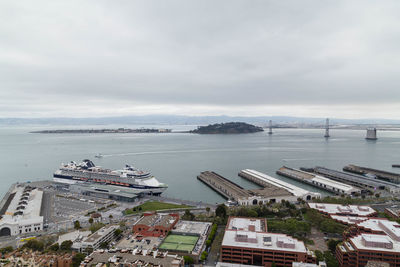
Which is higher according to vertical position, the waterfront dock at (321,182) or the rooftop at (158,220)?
the rooftop at (158,220)

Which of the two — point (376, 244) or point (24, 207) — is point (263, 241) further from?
point (24, 207)

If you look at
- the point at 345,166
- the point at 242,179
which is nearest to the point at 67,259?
the point at 242,179

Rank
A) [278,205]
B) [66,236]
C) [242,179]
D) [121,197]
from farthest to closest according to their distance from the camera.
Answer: [242,179] < [121,197] < [278,205] < [66,236]

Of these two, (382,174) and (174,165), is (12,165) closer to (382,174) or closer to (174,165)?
(174,165)

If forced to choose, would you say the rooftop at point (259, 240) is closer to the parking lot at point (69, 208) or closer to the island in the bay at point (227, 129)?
the parking lot at point (69, 208)

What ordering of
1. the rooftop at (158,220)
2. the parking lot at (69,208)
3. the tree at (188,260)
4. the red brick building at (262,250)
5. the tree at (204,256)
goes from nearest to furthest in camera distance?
the red brick building at (262,250)
the tree at (188,260)
the tree at (204,256)
the rooftop at (158,220)
the parking lot at (69,208)

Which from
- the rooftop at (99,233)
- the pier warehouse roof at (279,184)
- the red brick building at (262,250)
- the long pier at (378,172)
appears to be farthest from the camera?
the long pier at (378,172)

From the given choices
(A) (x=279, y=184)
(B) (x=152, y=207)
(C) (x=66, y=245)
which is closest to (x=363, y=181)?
(A) (x=279, y=184)

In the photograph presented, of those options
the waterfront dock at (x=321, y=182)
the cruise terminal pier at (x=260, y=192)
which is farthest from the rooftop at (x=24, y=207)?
the waterfront dock at (x=321, y=182)
